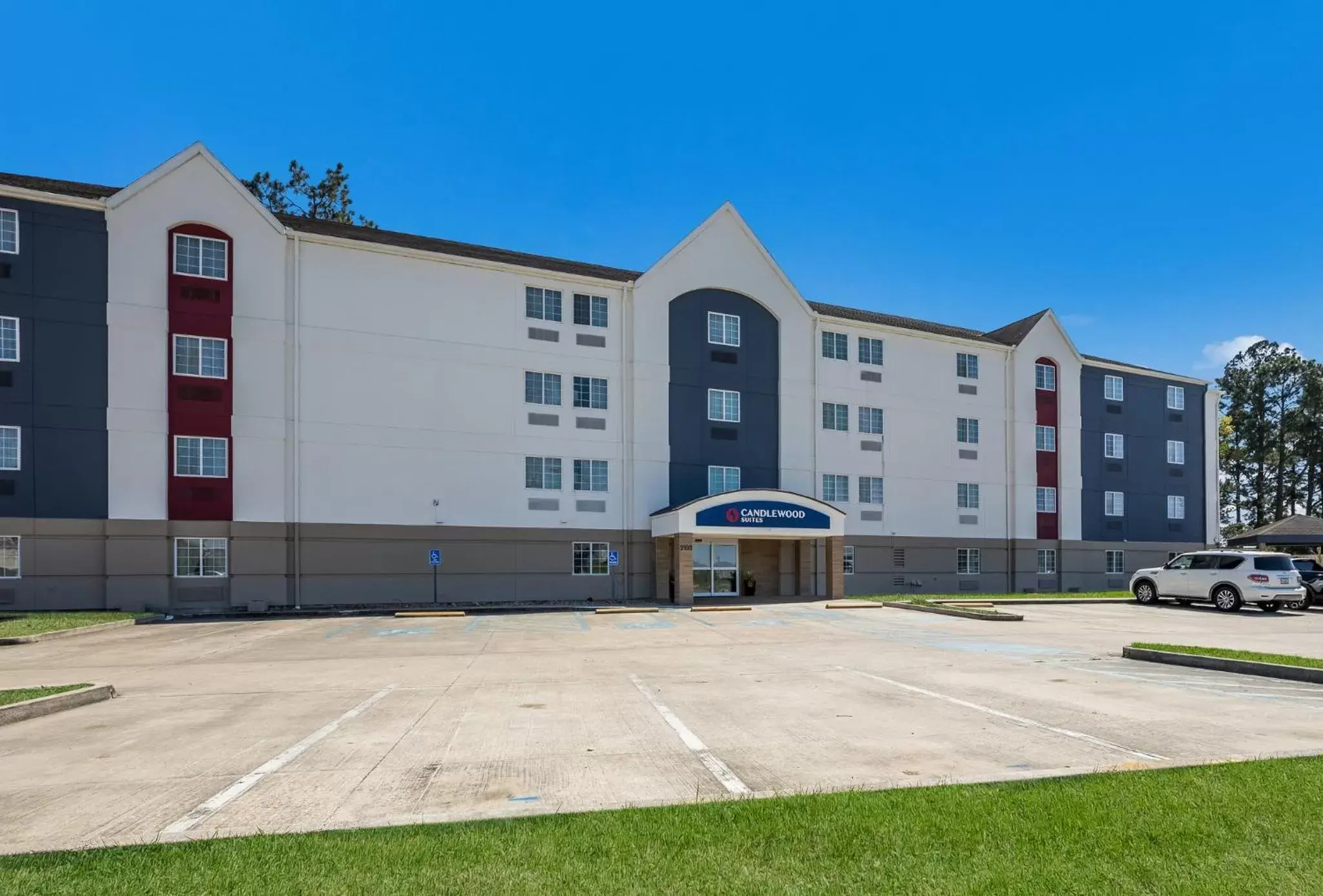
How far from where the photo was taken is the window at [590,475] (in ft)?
107

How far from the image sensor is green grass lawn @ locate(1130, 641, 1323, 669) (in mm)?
12445

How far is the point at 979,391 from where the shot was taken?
4106 cm

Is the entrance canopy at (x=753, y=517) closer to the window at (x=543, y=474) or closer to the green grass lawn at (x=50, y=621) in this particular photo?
the window at (x=543, y=474)

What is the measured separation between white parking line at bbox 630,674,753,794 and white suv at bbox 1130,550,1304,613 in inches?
1016

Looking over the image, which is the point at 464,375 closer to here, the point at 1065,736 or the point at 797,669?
the point at 797,669

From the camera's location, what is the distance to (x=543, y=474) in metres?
32.0

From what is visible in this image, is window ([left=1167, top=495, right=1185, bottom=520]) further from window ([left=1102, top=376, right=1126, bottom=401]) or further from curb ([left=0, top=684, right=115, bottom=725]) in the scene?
curb ([left=0, top=684, right=115, bottom=725])

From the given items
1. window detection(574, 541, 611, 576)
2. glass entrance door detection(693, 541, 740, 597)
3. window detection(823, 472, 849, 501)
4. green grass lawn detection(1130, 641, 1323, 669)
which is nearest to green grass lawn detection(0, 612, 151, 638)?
window detection(574, 541, 611, 576)

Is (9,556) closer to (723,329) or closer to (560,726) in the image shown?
(560,726)

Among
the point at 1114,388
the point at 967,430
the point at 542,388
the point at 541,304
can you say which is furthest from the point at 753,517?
the point at 1114,388

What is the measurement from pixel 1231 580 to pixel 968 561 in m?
13.2

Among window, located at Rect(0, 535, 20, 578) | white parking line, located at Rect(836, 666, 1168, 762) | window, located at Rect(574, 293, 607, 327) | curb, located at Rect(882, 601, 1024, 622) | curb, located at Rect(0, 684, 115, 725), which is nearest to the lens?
white parking line, located at Rect(836, 666, 1168, 762)

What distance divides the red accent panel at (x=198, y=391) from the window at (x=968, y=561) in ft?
105

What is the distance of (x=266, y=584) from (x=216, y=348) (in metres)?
8.43
